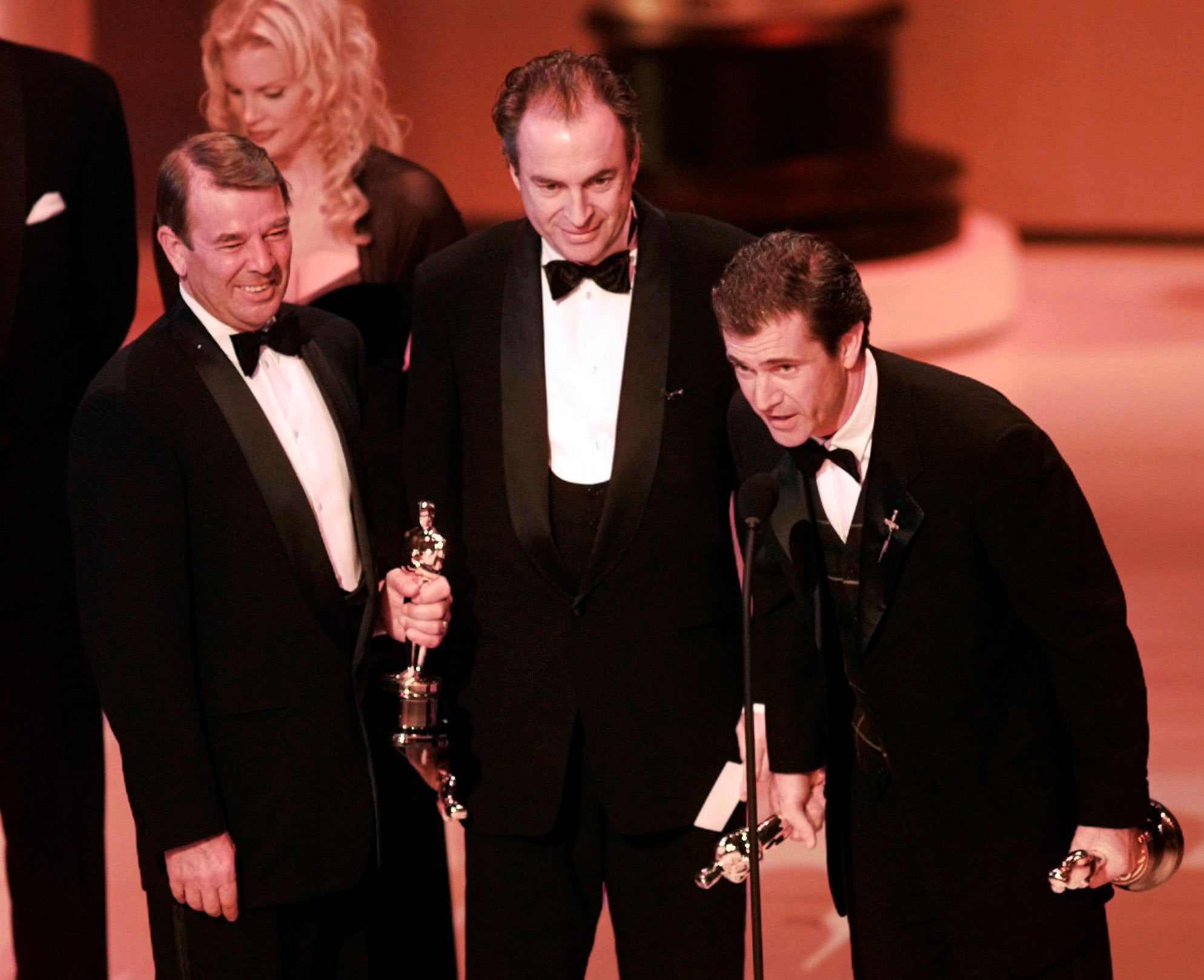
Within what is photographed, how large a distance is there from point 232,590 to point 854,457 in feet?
3.03

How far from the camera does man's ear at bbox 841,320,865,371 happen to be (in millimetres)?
2426

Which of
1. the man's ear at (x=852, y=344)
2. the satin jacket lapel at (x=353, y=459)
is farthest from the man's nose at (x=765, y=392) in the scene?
the satin jacket lapel at (x=353, y=459)

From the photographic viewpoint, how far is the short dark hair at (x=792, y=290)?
2.37 metres

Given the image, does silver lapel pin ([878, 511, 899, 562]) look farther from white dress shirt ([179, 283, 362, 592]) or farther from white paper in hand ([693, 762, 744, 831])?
white dress shirt ([179, 283, 362, 592])

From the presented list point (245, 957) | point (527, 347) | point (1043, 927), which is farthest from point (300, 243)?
point (1043, 927)

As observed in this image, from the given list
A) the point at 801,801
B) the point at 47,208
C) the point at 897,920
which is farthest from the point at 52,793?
the point at 897,920

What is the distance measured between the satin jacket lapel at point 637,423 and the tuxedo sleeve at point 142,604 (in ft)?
2.03

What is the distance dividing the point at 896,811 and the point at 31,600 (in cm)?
167

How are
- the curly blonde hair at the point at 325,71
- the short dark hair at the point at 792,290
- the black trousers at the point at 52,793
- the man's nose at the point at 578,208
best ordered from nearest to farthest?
→ 1. the short dark hair at the point at 792,290
2. the man's nose at the point at 578,208
3. the curly blonde hair at the point at 325,71
4. the black trousers at the point at 52,793

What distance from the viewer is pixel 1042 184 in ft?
35.3

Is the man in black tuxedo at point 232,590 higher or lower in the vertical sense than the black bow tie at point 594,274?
lower

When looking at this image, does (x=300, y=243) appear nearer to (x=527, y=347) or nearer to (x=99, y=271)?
(x=99, y=271)

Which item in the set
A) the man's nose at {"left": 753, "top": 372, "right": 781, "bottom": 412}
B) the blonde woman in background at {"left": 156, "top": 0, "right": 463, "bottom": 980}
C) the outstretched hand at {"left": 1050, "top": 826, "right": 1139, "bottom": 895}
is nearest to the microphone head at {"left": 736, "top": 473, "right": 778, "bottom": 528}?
A: the man's nose at {"left": 753, "top": 372, "right": 781, "bottom": 412}

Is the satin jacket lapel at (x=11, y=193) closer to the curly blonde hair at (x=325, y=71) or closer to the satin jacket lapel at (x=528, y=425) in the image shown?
the curly blonde hair at (x=325, y=71)
